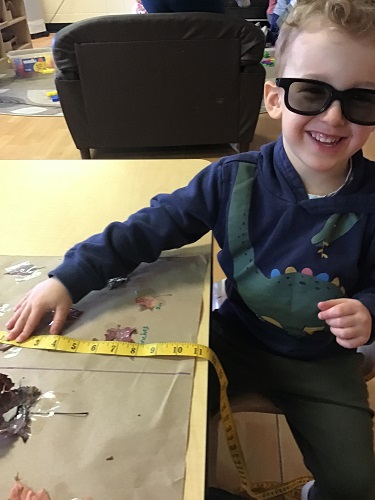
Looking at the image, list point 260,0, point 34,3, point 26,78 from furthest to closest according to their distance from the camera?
point 34,3
point 260,0
point 26,78

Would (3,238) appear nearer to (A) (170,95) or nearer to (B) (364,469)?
(B) (364,469)

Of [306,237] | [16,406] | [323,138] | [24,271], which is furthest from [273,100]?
[16,406]

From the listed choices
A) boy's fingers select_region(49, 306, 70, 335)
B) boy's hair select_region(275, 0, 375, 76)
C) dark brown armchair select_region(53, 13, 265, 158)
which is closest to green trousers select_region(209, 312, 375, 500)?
boy's fingers select_region(49, 306, 70, 335)

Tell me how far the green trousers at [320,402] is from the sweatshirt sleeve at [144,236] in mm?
236

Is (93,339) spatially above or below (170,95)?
above

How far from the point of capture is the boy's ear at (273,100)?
0.95 meters

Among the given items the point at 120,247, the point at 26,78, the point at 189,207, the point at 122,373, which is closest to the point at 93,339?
the point at 122,373

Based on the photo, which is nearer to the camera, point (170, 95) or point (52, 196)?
point (52, 196)

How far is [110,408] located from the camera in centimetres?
62

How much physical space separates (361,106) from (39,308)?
22.7 inches

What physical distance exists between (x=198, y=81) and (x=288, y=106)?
2227mm

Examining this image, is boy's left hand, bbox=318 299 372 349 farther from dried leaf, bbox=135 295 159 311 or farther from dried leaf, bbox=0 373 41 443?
dried leaf, bbox=0 373 41 443

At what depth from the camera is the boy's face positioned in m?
0.81

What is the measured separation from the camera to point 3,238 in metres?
0.95
